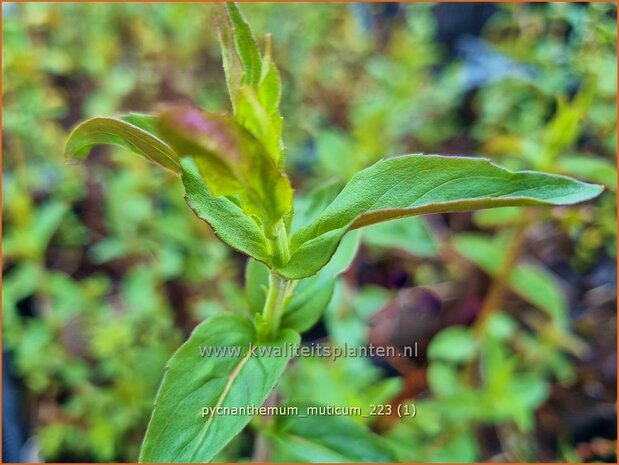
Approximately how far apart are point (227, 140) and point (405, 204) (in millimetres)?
153

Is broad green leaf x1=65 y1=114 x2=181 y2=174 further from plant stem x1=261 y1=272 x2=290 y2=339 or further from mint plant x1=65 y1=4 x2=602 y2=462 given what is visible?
plant stem x1=261 y1=272 x2=290 y2=339

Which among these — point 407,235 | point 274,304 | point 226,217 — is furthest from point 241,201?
point 407,235

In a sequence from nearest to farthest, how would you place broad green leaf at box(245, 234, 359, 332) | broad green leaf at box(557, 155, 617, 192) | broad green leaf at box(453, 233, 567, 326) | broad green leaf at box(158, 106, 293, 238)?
broad green leaf at box(158, 106, 293, 238)
broad green leaf at box(245, 234, 359, 332)
broad green leaf at box(557, 155, 617, 192)
broad green leaf at box(453, 233, 567, 326)

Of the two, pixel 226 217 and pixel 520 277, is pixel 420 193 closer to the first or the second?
pixel 226 217

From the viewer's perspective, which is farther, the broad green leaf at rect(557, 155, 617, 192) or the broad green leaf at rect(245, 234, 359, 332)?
the broad green leaf at rect(557, 155, 617, 192)

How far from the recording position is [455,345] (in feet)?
3.31

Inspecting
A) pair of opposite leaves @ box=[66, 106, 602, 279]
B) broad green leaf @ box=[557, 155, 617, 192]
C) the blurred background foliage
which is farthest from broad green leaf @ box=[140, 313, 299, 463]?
broad green leaf @ box=[557, 155, 617, 192]

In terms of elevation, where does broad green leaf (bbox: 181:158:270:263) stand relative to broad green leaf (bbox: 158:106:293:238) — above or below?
below

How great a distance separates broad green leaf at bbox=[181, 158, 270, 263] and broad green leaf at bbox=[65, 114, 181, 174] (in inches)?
0.6

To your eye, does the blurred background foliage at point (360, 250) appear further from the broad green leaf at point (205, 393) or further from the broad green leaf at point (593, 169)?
the broad green leaf at point (205, 393)

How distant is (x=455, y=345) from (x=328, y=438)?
468 mm

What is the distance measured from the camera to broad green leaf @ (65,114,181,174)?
39cm

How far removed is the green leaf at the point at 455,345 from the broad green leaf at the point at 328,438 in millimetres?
417

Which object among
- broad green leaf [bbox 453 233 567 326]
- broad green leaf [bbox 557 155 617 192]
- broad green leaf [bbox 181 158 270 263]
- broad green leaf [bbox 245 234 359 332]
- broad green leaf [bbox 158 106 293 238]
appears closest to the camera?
broad green leaf [bbox 158 106 293 238]
